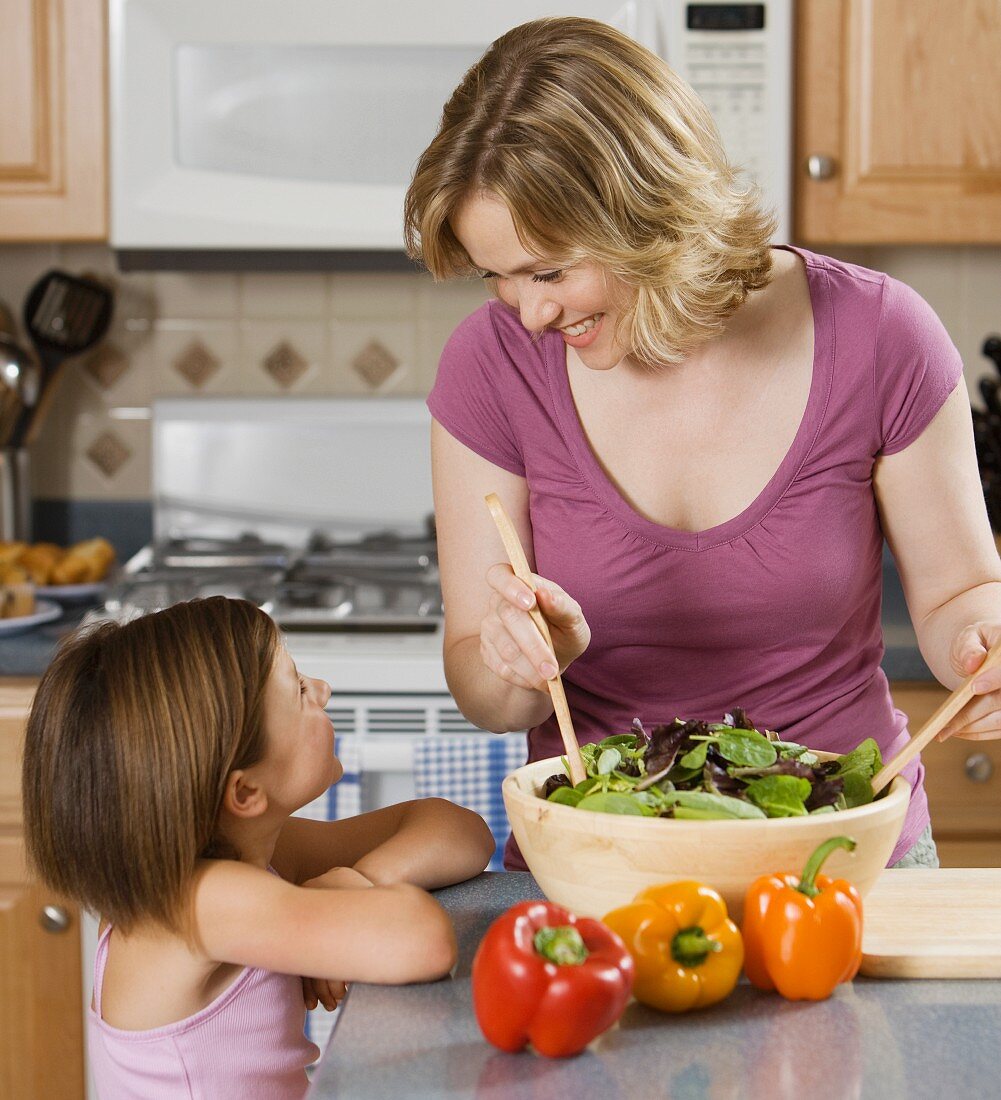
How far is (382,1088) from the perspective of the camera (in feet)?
2.41

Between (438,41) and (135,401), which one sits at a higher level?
(438,41)

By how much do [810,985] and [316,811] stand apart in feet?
3.86

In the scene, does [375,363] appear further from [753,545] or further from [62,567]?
[753,545]

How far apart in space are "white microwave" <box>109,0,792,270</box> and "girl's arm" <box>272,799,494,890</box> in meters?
1.29

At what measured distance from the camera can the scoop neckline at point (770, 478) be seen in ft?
4.12

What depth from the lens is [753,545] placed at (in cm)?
126

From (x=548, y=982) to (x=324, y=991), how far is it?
362 millimetres

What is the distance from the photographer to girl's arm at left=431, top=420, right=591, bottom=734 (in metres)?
1.09

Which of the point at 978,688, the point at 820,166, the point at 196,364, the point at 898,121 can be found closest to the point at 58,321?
the point at 196,364

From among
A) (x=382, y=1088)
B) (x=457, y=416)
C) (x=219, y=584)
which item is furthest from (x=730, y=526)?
(x=219, y=584)

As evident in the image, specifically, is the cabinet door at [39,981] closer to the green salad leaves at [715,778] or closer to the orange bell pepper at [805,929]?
the green salad leaves at [715,778]

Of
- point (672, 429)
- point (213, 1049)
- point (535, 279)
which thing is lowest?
point (213, 1049)

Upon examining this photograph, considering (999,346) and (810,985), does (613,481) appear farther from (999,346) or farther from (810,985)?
(999,346)

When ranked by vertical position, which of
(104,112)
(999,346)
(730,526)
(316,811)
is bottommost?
(316,811)
